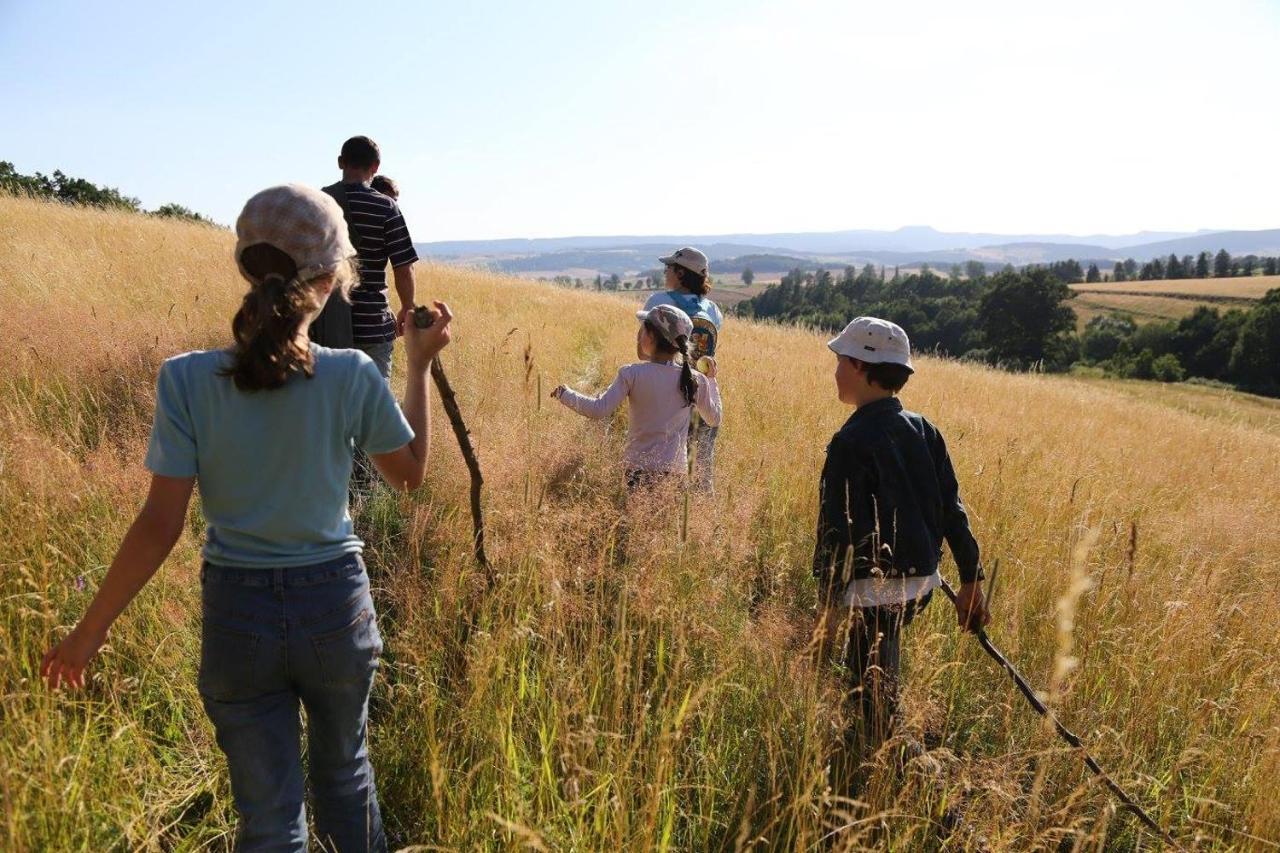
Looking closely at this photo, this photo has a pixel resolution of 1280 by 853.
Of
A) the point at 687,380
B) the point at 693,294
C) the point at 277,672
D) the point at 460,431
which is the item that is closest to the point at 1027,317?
the point at 693,294

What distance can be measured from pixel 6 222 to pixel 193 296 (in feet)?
16.0

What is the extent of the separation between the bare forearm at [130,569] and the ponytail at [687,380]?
8.60 feet

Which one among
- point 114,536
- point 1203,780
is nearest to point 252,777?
point 114,536

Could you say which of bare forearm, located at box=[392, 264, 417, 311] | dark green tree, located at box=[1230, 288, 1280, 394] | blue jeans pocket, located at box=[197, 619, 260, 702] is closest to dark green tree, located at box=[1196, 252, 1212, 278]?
dark green tree, located at box=[1230, 288, 1280, 394]

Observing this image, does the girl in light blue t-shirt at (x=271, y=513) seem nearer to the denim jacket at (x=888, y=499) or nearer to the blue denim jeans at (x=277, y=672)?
the blue denim jeans at (x=277, y=672)

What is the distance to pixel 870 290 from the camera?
265ft

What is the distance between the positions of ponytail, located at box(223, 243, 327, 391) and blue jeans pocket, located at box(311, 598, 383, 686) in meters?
0.57

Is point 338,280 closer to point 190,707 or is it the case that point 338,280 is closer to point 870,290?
point 190,707

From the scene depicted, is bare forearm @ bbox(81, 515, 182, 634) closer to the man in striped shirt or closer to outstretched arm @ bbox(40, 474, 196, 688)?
outstretched arm @ bbox(40, 474, 196, 688)

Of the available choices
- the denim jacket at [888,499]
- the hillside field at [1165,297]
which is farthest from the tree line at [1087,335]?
the denim jacket at [888,499]

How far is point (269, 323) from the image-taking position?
147 cm

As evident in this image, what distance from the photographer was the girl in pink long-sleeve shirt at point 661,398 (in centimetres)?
383

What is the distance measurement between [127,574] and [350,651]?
485 millimetres

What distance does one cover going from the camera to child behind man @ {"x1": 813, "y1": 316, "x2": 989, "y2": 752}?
253cm
